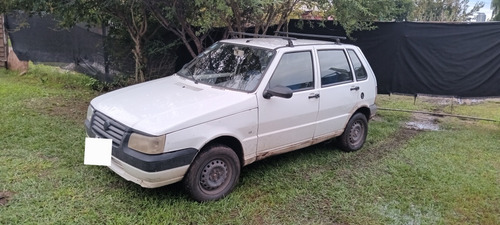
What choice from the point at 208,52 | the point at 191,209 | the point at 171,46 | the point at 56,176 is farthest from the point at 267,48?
the point at 171,46

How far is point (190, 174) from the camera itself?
3.34 metres

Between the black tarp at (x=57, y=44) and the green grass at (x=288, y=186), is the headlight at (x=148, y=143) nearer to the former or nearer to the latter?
the green grass at (x=288, y=186)

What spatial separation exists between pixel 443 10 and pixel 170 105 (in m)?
18.7

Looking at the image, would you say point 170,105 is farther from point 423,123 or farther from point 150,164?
point 423,123

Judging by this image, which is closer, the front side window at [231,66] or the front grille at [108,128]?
the front grille at [108,128]

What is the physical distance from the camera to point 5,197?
132 inches

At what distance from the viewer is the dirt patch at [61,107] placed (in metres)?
6.14

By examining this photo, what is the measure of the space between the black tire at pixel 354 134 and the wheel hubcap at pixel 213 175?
207 cm

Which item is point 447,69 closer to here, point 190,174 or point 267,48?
point 267,48

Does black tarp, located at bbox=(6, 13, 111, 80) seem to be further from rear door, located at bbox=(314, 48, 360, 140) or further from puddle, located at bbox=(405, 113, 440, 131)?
puddle, located at bbox=(405, 113, 440, 131)

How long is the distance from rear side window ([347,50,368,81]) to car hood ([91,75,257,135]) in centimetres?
192

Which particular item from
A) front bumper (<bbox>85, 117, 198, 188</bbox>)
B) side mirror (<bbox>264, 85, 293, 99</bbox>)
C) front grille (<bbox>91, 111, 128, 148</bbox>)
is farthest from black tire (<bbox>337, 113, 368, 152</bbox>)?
front grille (<bbox>91, 111, 128, 148</bbox>)

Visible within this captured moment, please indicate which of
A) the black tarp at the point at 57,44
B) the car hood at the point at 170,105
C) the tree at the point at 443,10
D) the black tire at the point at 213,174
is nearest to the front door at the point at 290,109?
the car hood at the point at 170,105

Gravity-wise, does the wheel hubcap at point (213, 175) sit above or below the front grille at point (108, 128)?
below
